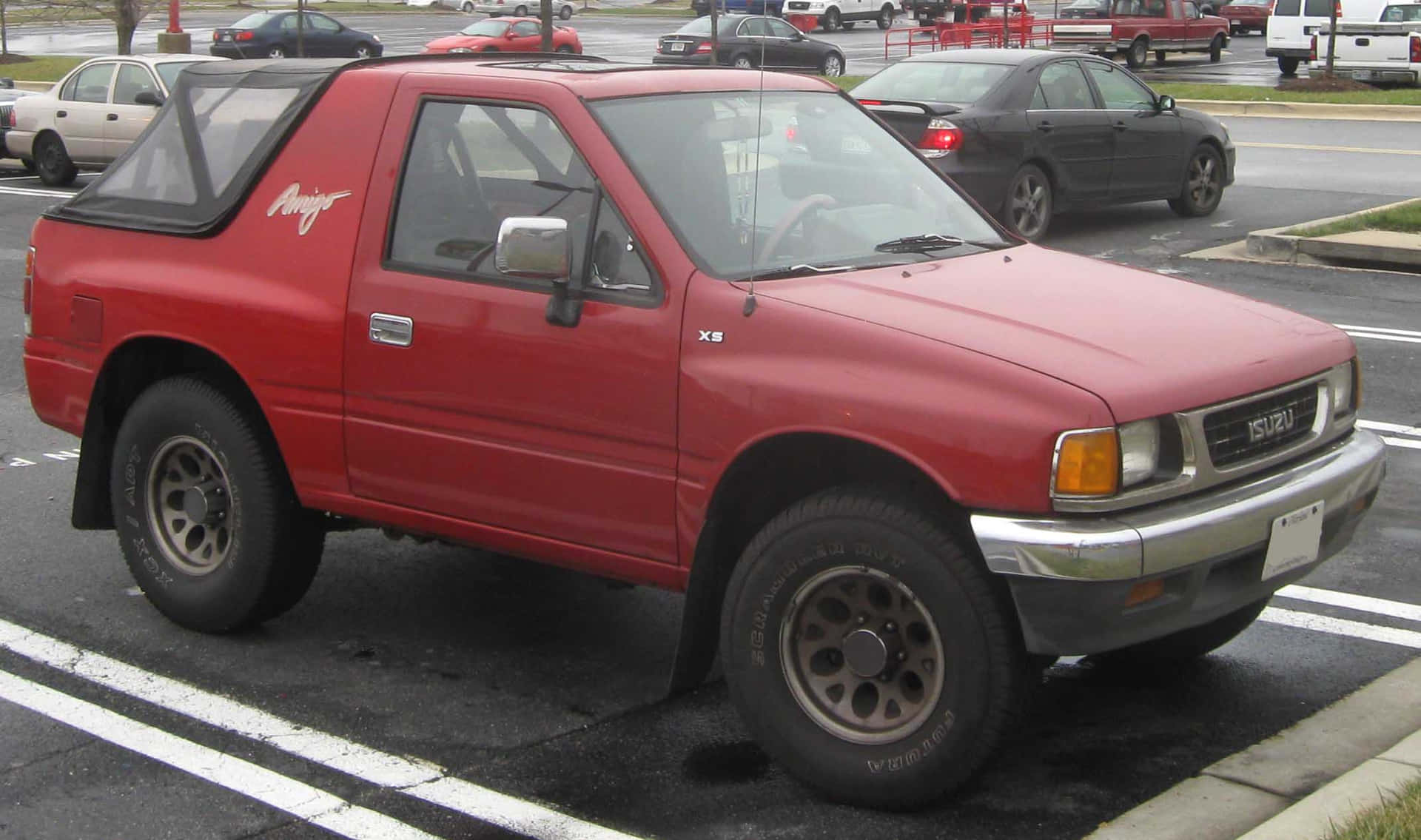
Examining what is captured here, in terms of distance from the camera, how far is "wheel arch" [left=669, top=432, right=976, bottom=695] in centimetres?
429

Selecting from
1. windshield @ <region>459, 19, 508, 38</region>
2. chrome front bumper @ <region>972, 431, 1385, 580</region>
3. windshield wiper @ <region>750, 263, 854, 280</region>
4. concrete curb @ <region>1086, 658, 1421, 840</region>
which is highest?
windshield @ <region>459, 19, 508, 38</region>

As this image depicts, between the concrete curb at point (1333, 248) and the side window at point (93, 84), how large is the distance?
13980 millimetres

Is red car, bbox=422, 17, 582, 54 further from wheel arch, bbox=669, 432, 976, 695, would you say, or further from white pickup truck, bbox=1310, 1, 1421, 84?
wheel arch, bbox=669, 432, 976, 695

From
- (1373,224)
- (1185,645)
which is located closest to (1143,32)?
(1373,224)

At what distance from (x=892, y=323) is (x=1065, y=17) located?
3700 cm

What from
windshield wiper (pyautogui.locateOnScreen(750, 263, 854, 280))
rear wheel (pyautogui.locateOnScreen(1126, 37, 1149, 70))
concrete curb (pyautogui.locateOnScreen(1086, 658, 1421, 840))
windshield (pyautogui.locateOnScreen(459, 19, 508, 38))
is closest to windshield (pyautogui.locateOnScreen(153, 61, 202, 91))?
windshield wiper (pyautogui.locateOnScreen(750, 263, 854, 280))

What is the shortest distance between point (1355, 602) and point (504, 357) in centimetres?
315

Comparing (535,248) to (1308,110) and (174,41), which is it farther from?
(174,41)

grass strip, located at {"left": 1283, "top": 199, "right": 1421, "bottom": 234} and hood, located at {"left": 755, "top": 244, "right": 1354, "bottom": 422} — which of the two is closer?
hood, located at {"left": 755, "top": 244, "right": 1354, "bottom": 422}

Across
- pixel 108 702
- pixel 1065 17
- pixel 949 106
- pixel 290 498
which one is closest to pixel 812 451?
pixel 290 498

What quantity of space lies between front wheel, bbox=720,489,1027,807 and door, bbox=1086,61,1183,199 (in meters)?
11.7

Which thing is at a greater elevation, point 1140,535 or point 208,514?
point 1140,535

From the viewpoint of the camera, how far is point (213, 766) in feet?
15.5

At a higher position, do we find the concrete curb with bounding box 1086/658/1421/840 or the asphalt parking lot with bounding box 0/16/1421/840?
the concrete curb with bounding box 1086/658/1421/840
